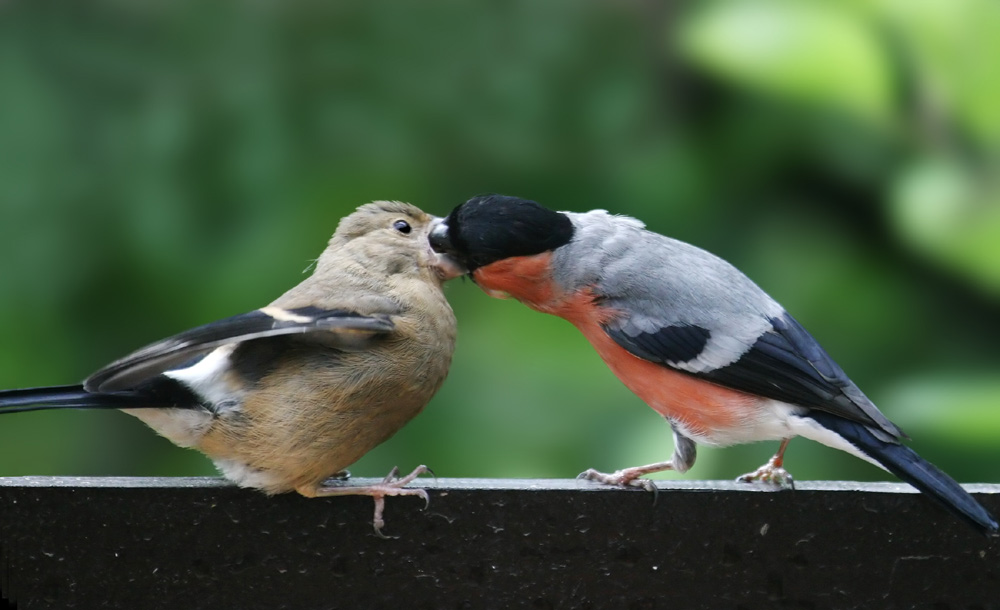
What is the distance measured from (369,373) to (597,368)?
971 millimetres

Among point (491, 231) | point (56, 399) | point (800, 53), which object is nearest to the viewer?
point (56, 399)

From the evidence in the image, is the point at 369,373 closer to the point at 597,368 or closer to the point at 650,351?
the point at 650,351

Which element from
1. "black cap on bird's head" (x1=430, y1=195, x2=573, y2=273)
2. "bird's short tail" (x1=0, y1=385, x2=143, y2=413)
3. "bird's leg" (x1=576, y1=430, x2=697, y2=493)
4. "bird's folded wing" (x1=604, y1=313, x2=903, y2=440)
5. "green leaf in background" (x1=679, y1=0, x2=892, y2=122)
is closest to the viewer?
"bird's short tail" (x1=0, y1=385, x2=143, y2=413)

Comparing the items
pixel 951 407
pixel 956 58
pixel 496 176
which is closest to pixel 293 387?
pixel 496 176

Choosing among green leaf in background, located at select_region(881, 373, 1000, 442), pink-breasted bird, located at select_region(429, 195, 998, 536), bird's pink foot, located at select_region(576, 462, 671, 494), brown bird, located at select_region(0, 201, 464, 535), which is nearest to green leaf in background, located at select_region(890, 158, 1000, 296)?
green leaf in background, located at select_region(881, 373, 1000, 442)

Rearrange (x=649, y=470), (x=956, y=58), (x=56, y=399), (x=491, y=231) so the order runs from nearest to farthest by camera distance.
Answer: (x=56, y=399)
(x=649, y=470)
(x=491, y=231)
(x=956, y=58)

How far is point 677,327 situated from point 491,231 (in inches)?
13.9

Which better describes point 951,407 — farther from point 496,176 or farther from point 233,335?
point 233,335

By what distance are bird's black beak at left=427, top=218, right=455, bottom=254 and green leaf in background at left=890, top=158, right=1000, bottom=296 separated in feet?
3.09

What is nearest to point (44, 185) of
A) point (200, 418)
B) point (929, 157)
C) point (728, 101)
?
point (200, 418)

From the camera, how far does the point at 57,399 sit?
145 centimetres

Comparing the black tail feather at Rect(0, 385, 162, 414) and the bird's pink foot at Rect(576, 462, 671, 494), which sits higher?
the bird's pink foot at Rect(576, 462, 671, 494)

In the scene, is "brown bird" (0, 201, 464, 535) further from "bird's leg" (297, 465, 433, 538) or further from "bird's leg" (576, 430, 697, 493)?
"bird's leg" (576, 430, 697, 493)

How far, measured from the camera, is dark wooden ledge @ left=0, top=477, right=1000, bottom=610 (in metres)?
1.48
